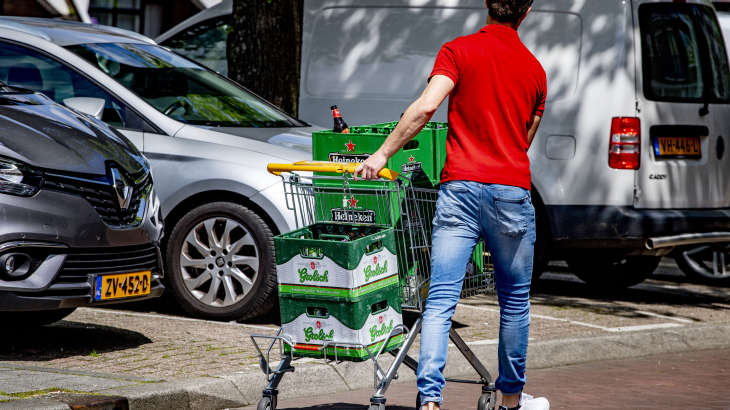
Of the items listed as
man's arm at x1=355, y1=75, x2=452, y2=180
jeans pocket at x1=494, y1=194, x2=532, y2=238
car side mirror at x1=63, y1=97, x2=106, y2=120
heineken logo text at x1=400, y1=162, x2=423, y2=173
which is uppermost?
car side mirror at x1=63, y1=97, x2=106, y2=120

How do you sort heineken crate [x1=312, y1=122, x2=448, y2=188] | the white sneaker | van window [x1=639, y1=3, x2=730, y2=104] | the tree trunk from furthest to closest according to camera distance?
the tree trunk, van window [x1=639, y1=3, x2=730, y2=104], heineken crate [x1=312, y1=122, x2=448, y2=188], the white sneaker

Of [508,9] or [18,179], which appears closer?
[508,9]

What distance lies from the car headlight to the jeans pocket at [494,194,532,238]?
2.37m

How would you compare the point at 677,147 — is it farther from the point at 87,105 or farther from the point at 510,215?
the point at 87,105

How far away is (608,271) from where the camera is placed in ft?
30.3

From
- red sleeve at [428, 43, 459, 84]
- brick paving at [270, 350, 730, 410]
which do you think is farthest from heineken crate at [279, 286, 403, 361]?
red sleeve at [428, 43, 459, 84]

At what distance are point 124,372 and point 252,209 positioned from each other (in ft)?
5.62

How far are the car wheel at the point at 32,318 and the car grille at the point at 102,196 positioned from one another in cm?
96

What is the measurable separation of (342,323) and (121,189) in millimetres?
1839

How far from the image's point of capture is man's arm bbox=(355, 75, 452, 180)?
3.91 m

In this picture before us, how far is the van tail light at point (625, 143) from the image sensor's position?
7523 mm

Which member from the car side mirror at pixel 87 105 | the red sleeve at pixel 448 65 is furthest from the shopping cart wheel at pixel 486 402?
the car side mirror at pixel 87 105

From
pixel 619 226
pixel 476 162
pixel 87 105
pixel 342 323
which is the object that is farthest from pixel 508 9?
pixel 619 226

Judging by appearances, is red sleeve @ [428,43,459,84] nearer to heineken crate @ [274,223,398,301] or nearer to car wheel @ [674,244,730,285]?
heineken crate @ [274,223,398,301]
